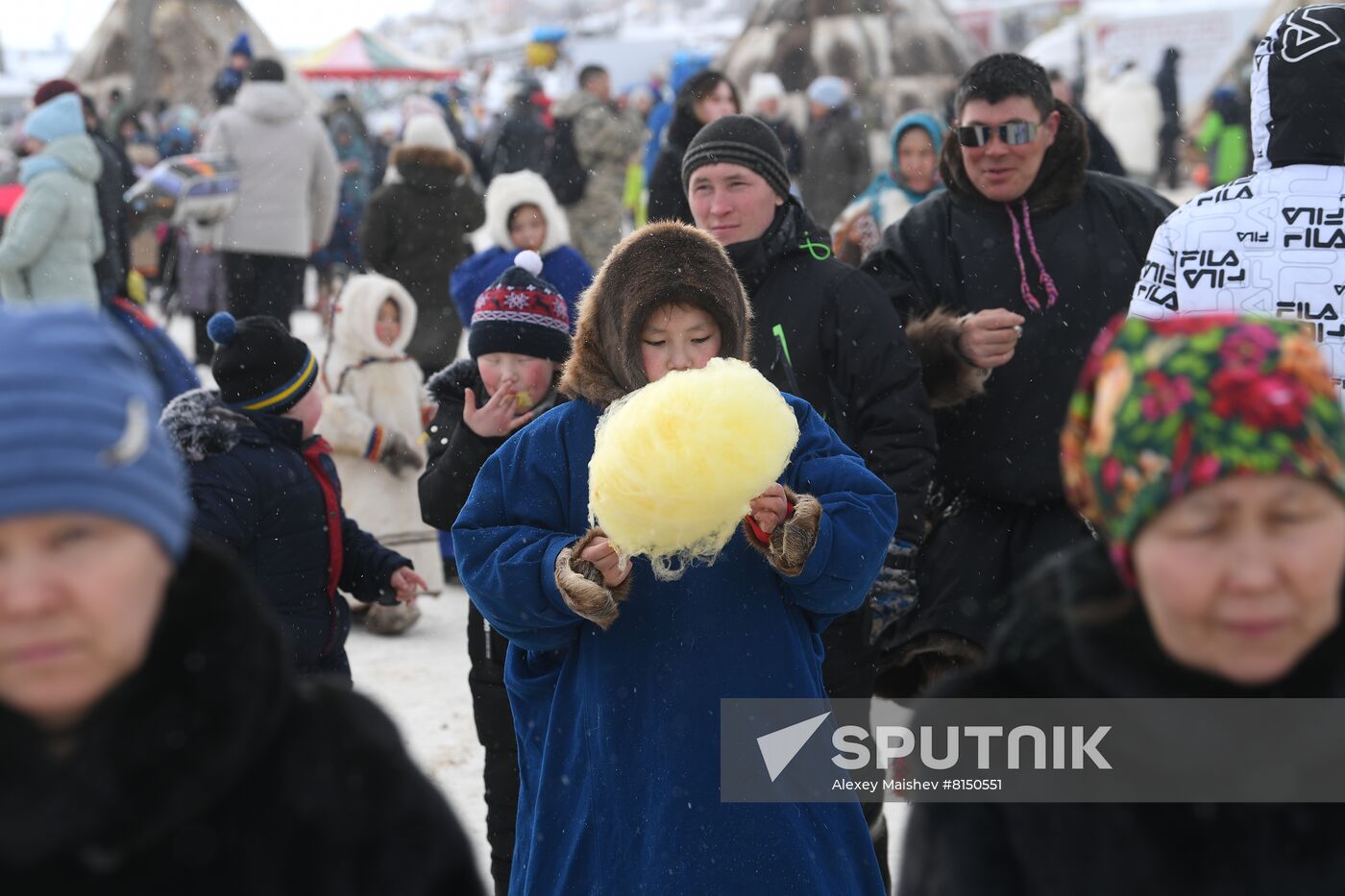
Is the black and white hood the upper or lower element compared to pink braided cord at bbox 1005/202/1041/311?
upper

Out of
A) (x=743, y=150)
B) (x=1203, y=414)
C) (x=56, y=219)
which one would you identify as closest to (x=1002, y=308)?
(x=743, y=150)

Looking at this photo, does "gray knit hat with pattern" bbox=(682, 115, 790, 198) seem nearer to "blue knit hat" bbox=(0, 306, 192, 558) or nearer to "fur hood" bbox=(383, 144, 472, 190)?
"blue knit hat" bbox=(0, 306, 192, 558)

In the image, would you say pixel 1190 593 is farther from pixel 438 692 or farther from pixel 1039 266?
pixel 438 692

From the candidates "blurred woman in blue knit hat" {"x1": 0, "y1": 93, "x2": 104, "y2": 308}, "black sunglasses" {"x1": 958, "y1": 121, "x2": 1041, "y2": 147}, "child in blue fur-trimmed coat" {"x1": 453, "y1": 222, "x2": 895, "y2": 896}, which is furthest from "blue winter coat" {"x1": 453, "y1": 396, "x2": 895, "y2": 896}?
"blurred woman in blue knit hat" {"x1": 0, "y1": 93, "x2": 104, "y2": 308}

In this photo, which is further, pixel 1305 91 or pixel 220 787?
pixel 1305 91

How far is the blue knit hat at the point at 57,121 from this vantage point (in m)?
7.97

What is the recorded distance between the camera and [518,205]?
24.5ft

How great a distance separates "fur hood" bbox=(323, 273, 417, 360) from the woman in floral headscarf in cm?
549

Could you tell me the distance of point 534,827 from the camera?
298cm

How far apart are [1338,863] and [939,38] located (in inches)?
878

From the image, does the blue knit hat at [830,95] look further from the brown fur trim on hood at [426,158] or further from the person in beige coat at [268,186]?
the brown fur trim on hood at [426,158]

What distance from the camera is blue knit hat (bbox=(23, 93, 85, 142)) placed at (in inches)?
314

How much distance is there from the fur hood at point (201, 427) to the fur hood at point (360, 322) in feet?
9.58

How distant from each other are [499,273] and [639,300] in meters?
3.76
